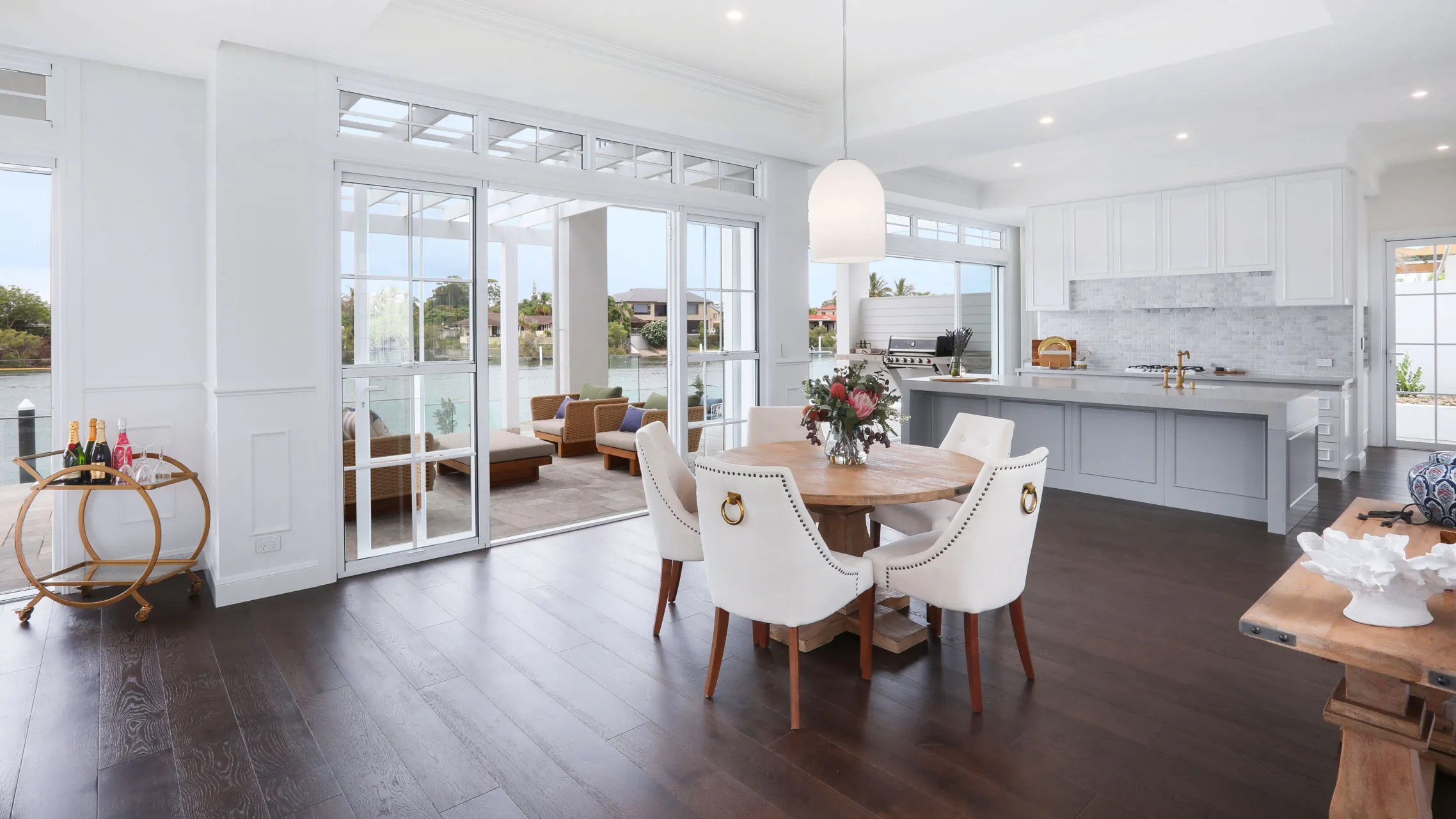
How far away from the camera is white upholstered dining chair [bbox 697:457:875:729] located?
7.88 ft

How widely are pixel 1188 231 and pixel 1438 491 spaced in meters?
5.95

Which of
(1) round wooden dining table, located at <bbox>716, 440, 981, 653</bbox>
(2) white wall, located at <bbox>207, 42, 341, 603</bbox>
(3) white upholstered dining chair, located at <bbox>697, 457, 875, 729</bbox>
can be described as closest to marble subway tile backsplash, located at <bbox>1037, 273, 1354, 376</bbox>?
(1) round wooden dining table, located at <bbox>716, 440, 981, 653</bbox>

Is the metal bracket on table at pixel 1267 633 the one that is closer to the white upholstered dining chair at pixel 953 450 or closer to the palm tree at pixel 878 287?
the white upholstered dining chair at pixel 953 450

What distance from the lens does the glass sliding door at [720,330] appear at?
557 cm

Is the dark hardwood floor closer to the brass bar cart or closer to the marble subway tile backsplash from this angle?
the brass bar cart

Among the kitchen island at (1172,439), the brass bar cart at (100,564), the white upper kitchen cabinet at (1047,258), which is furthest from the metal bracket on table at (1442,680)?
the white upper kitchen cabinet at (1047,258)

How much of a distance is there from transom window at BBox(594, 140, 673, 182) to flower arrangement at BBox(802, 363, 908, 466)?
2.47 meters

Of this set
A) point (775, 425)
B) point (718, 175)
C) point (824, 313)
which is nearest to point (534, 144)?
point (718, 175)

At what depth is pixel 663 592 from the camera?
324 centimetres

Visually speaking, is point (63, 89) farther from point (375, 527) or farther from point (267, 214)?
point (375, 527)

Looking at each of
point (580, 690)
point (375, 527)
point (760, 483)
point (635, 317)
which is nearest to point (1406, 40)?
point (760, 483)

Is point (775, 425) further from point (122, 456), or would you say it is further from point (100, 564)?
point (100, 564)

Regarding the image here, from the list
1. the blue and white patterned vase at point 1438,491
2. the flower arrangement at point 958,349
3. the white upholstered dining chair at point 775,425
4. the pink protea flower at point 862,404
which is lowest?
the blue and white patterned vase at point 1438,491

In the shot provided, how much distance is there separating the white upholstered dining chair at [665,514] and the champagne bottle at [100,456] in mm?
2417
